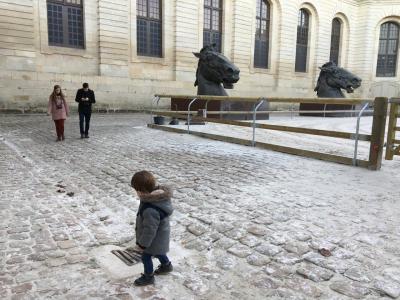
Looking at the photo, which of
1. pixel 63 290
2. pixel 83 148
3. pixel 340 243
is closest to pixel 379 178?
pixel 340 243

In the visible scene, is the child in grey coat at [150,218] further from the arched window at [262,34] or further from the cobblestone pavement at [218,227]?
the arched window at [262,34]

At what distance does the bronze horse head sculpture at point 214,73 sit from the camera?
13.7 m

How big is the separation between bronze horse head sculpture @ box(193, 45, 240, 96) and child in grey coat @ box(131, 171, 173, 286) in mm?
11450

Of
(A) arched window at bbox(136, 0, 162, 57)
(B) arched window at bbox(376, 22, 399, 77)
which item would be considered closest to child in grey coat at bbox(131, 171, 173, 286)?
(A) arched window at bbox(136, 0, 162, 57)

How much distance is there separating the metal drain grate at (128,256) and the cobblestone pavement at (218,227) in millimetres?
244

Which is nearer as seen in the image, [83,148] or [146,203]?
[146,203]

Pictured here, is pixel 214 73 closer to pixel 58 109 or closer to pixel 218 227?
pixel 58 109

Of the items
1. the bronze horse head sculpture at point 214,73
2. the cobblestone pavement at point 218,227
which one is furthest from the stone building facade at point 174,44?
the cobblestone pavement at point 218,227

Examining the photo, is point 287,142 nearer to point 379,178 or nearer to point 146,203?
point 379,178

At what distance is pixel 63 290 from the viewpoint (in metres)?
2.67

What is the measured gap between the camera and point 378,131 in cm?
660

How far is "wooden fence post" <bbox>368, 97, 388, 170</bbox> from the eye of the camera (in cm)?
654

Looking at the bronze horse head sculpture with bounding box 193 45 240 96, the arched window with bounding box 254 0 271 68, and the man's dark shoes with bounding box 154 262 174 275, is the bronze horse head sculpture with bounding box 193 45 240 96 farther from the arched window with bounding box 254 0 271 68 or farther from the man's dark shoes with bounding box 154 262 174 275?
the arched window with bounding box 254 0 271 68

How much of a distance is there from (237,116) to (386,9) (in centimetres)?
2729
